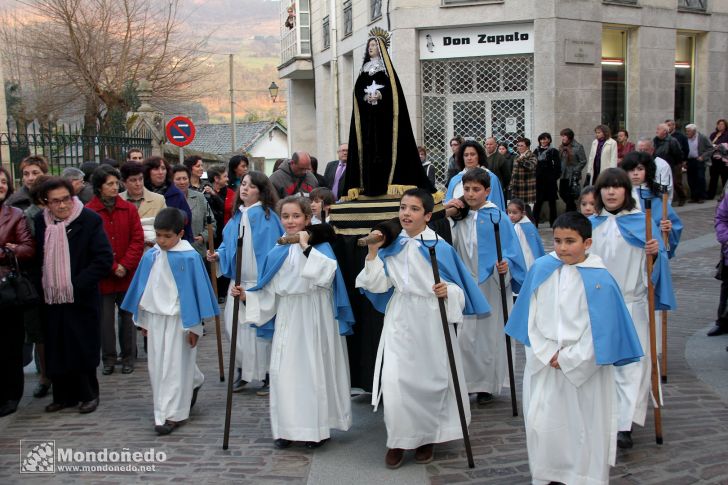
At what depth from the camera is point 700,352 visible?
848cm

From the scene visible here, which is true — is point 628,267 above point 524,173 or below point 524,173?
below

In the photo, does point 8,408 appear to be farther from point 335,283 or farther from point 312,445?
point 335,283

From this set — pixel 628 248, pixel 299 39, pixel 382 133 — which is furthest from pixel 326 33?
pixel 628 248

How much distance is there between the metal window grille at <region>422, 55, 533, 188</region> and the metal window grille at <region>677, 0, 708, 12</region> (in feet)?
15.6

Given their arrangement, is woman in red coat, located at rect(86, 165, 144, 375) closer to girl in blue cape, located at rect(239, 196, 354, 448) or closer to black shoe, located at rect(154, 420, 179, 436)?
black shoe, located at rect(154, 420, 179, 436)

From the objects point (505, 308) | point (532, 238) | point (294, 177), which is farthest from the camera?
point (294, 177)

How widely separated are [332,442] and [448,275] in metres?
1.54

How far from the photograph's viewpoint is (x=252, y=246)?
25.4 feet

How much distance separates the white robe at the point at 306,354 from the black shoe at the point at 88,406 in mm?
1923

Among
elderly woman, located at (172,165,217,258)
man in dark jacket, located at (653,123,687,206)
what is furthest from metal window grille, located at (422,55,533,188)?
elderly woman, located at (172,165,217,258)

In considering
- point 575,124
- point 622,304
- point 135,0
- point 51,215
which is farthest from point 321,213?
point 135,0

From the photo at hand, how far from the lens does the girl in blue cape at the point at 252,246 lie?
7.69m

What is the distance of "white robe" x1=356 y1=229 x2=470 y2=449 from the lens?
5.56 m

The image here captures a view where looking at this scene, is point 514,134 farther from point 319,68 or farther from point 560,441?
Answer: point 560,441
